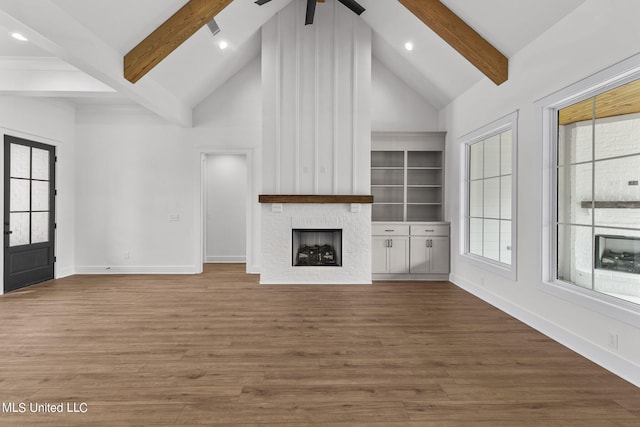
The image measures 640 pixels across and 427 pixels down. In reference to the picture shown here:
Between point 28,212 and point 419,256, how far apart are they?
19.9 ft

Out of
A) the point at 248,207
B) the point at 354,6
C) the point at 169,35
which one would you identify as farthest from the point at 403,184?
the point at 169,35

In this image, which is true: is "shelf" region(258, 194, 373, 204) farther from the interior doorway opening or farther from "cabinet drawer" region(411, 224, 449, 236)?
the interior doorway opening

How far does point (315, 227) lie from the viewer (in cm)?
568

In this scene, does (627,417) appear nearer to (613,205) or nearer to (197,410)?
(613,205)

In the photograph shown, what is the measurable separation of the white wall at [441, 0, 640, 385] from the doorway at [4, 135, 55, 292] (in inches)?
255

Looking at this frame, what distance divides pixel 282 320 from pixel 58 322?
231 cm

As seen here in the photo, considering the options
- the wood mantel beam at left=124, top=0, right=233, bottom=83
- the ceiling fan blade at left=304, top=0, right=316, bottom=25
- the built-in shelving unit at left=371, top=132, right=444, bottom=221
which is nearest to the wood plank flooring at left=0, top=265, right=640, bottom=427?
the built-in shelving unit at left=371, top=132, right=444, bottom=221

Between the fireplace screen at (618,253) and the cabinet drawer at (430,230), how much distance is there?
284 cm

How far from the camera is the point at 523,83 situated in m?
3.83

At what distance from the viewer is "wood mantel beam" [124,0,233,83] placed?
4.00 m

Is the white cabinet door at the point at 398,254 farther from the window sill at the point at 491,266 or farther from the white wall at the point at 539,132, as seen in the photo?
the white wall at the point at 539,132

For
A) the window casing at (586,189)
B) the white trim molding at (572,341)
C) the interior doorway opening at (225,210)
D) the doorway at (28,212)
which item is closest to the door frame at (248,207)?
the interior doorway opening at (225,210)

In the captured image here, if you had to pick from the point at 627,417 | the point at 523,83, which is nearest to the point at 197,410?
the point at 627,417

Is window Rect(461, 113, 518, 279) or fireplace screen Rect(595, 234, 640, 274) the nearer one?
fireplace screen Rect(595, 234, 640, 274)
